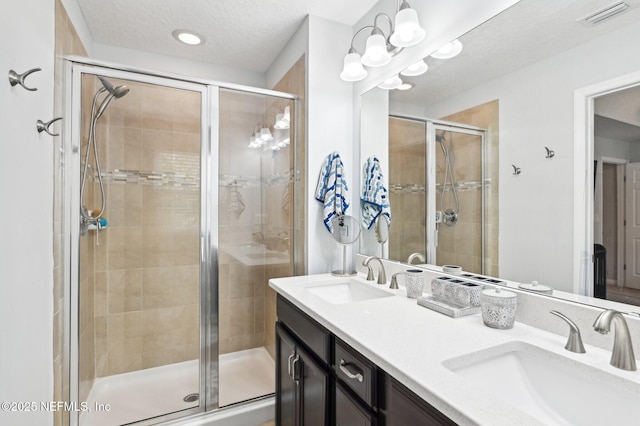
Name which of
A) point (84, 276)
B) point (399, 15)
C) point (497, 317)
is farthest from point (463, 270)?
point (84, 276)

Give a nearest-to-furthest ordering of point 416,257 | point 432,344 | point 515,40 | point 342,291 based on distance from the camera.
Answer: point 432,344
point 515,40
point 416,257
point 342,291

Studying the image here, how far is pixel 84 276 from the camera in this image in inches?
67.5

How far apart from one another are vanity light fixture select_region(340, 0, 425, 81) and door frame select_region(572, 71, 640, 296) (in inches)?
28.0

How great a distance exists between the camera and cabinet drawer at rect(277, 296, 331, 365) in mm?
1138

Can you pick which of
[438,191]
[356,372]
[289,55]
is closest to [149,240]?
[289,55]

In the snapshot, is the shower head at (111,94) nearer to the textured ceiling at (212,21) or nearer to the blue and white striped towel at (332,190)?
the textured ceiling at (212,21)

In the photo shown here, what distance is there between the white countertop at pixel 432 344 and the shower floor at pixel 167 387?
100 centimetres

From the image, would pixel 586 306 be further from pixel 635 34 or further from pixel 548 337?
pixel 635 34

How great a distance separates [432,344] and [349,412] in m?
0.35

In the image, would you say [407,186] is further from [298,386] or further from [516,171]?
[298,386]

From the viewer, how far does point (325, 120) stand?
6.63ft

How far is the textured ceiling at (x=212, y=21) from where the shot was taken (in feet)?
6.07

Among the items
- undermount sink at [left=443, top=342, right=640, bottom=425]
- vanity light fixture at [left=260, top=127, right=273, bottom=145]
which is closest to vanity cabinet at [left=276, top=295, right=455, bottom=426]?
undermount sink at [left=443, top=342, right=640, bottom=425]

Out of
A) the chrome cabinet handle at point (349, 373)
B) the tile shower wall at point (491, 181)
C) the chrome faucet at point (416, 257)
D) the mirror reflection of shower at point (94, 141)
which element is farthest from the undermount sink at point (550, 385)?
the mirror reflection of shower at point (94, 141)
